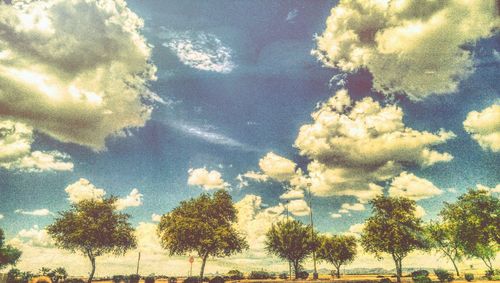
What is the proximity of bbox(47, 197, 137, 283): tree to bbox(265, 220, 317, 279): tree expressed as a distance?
28.1 meters

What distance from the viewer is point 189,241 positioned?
48.2 m

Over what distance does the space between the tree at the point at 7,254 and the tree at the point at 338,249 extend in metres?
68.1

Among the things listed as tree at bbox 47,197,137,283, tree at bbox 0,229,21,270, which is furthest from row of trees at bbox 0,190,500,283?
tree at bbox 0,229,21,270

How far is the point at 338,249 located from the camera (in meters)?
82.9

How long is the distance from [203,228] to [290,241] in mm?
23476

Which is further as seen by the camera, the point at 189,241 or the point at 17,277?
the point at 189,241

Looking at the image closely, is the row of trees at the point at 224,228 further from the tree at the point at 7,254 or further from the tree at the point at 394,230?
the tree at the point at 7,254

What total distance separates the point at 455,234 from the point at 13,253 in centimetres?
8323

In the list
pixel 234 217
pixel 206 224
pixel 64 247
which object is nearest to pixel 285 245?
pixel 234 217

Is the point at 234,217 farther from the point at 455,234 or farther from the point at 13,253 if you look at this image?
the point at 13,253

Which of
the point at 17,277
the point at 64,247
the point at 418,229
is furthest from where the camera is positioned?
the point at 418,229

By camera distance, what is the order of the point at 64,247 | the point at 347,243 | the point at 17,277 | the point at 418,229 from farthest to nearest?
the point at 347,243
the point at 418,229
the point at 64,247
the point at 17,277

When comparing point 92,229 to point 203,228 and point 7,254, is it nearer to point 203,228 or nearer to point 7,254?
point 203,228

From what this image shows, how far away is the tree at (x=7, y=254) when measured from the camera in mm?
64750
